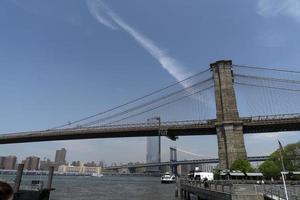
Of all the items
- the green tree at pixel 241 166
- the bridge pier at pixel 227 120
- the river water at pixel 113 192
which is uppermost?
the bridge pier at pixel 227 120

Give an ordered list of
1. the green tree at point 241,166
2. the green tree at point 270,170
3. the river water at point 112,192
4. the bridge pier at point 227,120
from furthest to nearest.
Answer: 1. the green tree at point 270,170
2. the bridge pier at point 227,120
3. the green tree at point 241,166
4. the river water at point 112,192

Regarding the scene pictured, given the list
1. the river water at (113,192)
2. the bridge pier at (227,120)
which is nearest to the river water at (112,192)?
the river water at (113,192)

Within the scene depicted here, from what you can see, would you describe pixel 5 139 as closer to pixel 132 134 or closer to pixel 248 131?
pixel 132 134

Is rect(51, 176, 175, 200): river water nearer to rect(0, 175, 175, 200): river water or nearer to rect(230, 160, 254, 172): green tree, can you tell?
rect(0, 175, 175, 200): river water

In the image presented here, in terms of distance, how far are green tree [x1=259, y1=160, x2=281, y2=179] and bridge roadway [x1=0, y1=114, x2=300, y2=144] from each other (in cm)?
717

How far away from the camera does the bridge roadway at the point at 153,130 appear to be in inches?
2357

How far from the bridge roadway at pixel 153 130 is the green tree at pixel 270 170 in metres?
7.17

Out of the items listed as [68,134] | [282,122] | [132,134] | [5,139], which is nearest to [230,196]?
[282,122]

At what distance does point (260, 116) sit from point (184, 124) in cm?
1660

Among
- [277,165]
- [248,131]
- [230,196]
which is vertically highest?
[248,131]

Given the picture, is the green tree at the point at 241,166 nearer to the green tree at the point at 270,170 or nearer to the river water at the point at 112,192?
the green tree at the point at 270,170

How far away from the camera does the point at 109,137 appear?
75812 millimetres

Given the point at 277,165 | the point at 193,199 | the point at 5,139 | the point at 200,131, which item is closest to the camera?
the point at 193,199

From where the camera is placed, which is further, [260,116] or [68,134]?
[68,134]
